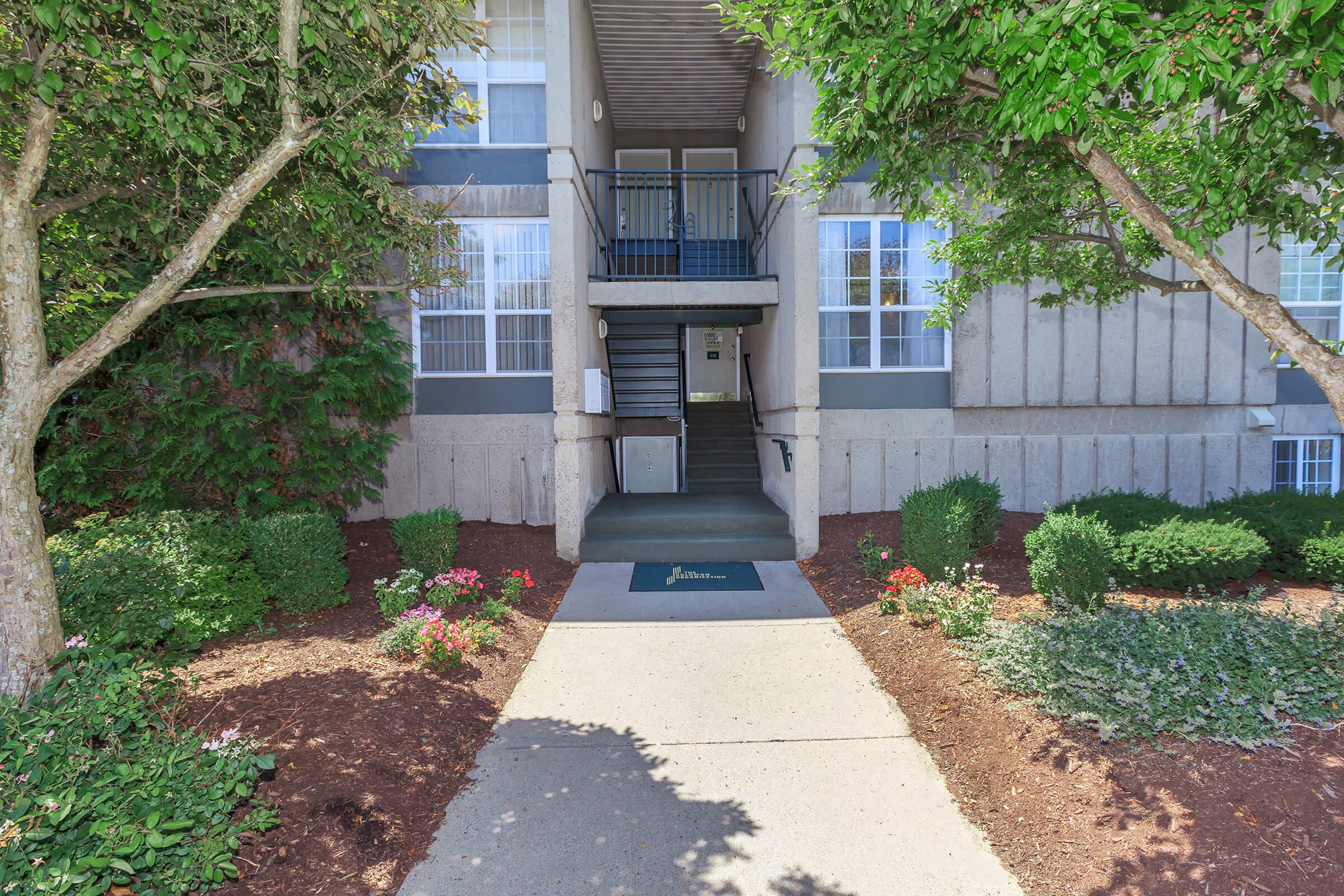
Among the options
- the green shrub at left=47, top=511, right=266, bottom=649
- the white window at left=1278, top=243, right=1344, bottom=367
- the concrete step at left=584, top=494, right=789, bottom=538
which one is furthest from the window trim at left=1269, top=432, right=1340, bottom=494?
the green shrub at left=47, top=511, right=266, bottom=649

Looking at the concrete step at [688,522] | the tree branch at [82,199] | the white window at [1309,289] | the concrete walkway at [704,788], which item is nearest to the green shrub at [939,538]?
the concrete walkway at [704,788]

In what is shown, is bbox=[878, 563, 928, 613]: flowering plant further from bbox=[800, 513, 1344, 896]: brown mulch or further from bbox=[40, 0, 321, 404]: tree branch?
bbox=[40, 0, 321, 404]: tree branch

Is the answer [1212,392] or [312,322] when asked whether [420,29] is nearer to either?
[312,322]

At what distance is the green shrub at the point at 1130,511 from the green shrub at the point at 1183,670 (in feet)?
6.10

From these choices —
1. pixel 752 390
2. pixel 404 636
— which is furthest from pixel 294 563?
pixel 752 390

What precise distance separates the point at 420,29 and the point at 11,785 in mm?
4477

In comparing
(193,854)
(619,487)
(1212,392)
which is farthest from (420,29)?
(1212,392)

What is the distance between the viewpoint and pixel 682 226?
9.72m

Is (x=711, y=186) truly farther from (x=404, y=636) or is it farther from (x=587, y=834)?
(x=587, y=834)

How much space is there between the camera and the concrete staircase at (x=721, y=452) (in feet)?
34.2

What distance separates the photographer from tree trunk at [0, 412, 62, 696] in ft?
10.5

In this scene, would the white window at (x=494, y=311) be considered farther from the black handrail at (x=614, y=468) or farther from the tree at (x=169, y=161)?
the tree at (x=169, y=161)

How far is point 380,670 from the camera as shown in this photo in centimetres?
449

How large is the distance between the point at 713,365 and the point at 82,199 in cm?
1056
